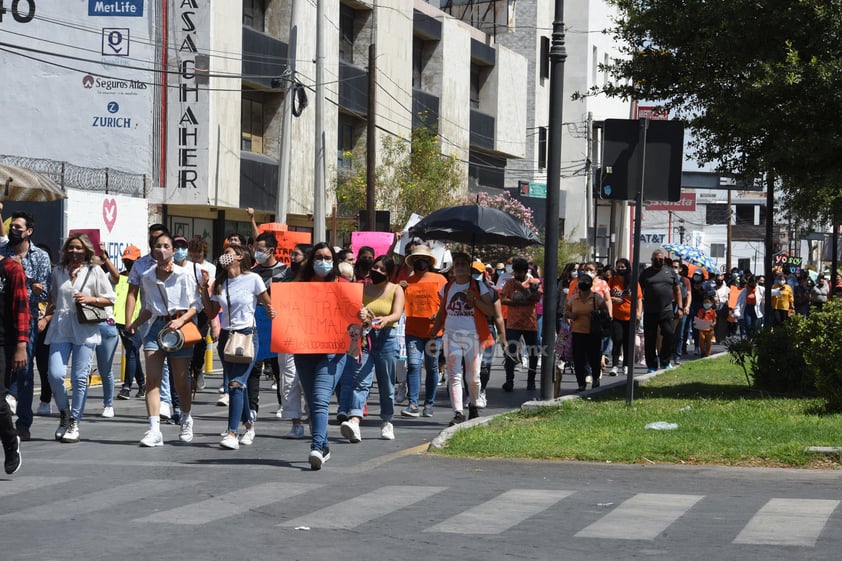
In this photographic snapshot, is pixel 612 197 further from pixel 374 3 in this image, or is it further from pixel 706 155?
pixel 374 3

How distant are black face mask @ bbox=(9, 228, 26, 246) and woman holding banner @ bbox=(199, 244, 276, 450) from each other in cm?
172

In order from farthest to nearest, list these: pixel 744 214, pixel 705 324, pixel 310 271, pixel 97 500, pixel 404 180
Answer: pixel 744 214
pixel 404 180
pixel 705 324
pixel 310 271
pixel 97 500

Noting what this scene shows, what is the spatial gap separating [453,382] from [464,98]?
4188 cm

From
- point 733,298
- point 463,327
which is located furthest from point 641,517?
point 733,298

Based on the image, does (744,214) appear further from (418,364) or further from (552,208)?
(418,364)

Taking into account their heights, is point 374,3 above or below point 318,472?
above

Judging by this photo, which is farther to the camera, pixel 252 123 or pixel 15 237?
pixel 252 123

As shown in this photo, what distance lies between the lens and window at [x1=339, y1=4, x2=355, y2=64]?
44444 millimetres

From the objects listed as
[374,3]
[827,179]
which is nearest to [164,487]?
[827,179]

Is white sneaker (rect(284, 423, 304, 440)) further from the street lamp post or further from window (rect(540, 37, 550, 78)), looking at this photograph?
window (rect(540, 37, 550, 78))

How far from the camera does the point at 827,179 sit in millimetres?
15445

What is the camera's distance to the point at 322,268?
11719 mm

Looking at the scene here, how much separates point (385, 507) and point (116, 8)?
27.3m

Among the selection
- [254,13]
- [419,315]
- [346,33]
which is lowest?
[419,315]
